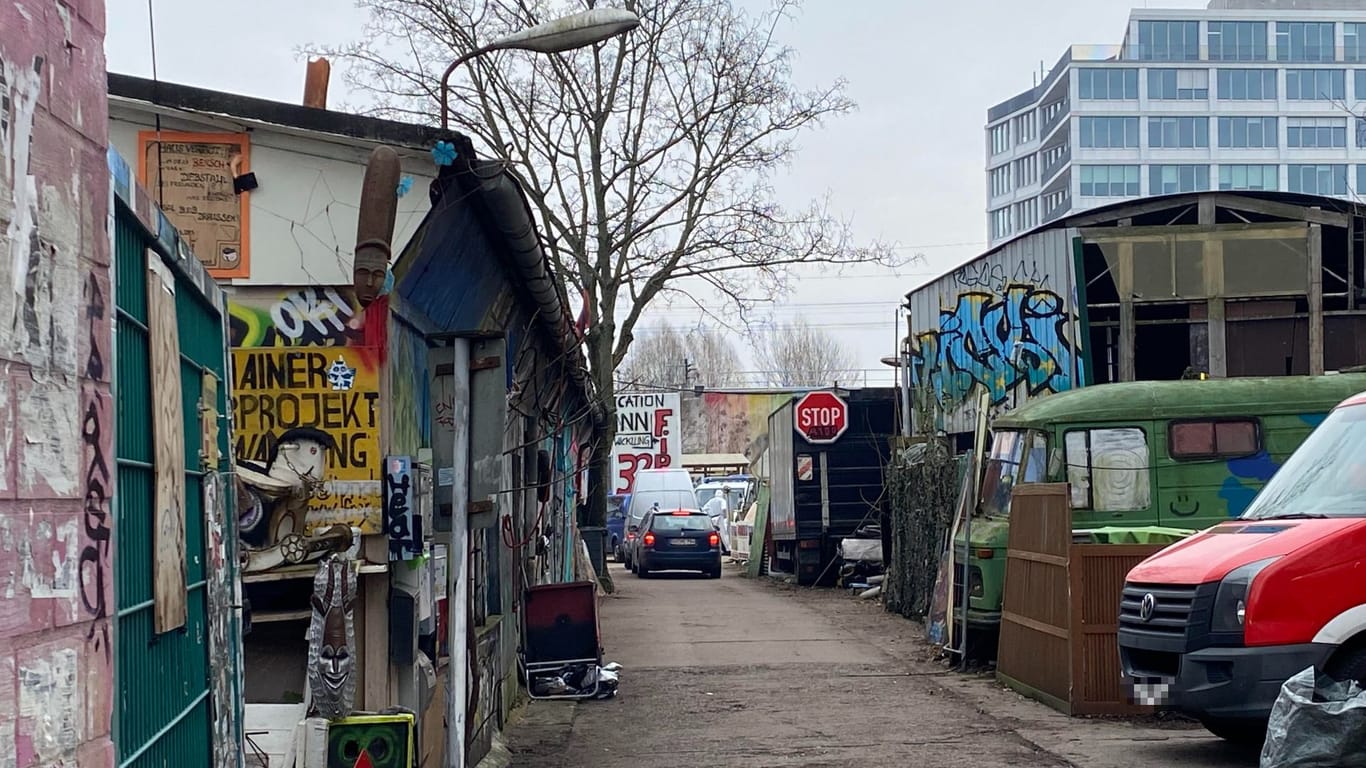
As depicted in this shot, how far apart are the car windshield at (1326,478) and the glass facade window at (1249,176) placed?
95.3 m

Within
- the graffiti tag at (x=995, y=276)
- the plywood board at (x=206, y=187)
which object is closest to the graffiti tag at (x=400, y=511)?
the plywood board at (x=206, y=187)

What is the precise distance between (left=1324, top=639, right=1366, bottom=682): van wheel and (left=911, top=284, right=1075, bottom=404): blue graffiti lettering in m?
11.4

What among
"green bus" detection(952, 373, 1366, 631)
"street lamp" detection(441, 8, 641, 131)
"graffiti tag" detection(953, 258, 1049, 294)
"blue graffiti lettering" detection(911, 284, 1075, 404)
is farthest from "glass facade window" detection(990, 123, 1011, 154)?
"street lamp" detection(441, 8, 641, 131)

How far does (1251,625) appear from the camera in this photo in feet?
30.7

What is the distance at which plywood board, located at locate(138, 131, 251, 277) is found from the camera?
7820 mm

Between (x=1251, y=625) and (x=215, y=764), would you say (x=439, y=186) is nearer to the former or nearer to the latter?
(x=215, y=764)

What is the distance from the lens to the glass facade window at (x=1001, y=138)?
115 meters

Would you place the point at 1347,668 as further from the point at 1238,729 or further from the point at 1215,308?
the point at 1215,308

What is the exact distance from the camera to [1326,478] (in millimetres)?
9945

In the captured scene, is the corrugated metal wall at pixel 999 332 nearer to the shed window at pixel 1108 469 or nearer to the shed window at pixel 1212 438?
the shed window at pixel 1108 469

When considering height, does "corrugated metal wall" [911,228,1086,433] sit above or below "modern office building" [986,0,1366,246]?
below

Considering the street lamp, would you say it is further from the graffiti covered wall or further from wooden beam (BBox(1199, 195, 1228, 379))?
the graffiti covered wall

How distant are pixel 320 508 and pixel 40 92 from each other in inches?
187

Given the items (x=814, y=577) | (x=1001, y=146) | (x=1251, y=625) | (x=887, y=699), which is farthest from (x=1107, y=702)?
(x=1001, y=146)
